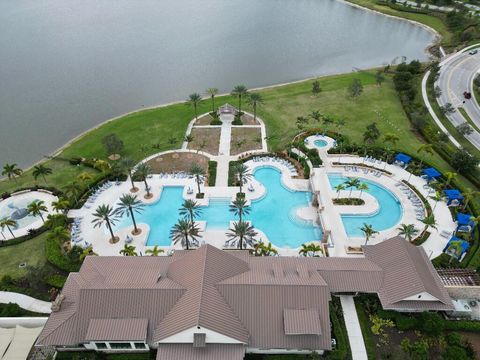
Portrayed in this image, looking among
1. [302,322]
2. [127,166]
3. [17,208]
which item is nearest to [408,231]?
[302,322]

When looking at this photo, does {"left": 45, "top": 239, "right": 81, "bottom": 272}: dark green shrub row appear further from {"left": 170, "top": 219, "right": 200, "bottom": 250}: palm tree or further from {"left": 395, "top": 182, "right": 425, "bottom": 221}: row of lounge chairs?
{"left": 395, "top": 182, "right": 425, "bottom": 221}: row of lounge chairs

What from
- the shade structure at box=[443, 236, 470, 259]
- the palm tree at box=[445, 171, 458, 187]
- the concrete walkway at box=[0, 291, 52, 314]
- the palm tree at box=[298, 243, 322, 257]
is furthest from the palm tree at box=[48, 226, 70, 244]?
the palm tree at box=[445, 171, 458, 187]

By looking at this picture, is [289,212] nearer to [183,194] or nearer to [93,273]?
[183,194]

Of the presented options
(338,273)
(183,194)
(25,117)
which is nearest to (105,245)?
(183,194)

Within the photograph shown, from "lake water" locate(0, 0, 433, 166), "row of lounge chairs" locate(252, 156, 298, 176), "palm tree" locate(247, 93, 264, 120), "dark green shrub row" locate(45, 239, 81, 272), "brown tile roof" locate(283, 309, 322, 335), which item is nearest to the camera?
"brown tile roof" locate(283, 309, 322, 335)

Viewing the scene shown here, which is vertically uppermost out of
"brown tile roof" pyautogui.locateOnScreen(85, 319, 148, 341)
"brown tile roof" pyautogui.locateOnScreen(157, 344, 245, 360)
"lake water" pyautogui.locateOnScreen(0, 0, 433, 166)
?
"lake water" pyautogui.locateOnScreen(0, 0, 433, 166)

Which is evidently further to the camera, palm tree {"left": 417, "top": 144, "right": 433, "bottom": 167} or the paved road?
the paved road
